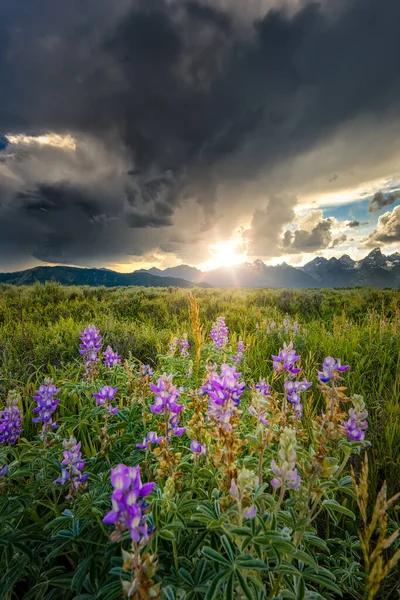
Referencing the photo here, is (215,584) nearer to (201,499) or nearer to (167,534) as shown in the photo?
(167,534)

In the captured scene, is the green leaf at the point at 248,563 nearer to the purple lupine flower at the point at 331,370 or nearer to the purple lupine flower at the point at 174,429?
the purple lupine flower at the point at 174,429

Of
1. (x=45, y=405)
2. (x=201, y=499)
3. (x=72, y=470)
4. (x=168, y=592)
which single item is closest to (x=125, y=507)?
(x=168, y=592)

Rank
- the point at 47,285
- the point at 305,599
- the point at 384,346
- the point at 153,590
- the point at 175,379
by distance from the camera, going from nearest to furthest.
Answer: the point at 153,590
the point at 305,599
the point at 175,379
the point at 384,346
the point at 47,285

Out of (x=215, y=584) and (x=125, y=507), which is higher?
(x=125, y=507)

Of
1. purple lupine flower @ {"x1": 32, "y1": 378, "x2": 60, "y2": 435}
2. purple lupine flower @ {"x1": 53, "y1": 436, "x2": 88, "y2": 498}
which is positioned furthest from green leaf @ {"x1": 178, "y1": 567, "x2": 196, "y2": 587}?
purple lupine flower @ {"x1": 32, "y1": 378, "x2": 60, "y2": 435}

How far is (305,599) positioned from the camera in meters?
1.17

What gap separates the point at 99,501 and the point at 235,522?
67 cm

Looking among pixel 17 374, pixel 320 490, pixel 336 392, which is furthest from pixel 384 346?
pixel 17 374

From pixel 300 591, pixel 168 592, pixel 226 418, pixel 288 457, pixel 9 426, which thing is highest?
pixel 226 418

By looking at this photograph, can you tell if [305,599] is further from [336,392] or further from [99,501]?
[99,501]

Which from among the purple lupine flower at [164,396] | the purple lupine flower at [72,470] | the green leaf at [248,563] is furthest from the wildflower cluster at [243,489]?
the purple lupine flower at [72,470]

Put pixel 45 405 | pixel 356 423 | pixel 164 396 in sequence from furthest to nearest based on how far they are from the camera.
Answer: pixel 45 405 < pixel 356 423 < pixel 164 396

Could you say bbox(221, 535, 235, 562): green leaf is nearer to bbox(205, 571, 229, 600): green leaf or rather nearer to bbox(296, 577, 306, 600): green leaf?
bbox(205, 571, 229, 600): green leaf

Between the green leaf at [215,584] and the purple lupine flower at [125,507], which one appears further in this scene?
the green leaf at [215,584]
